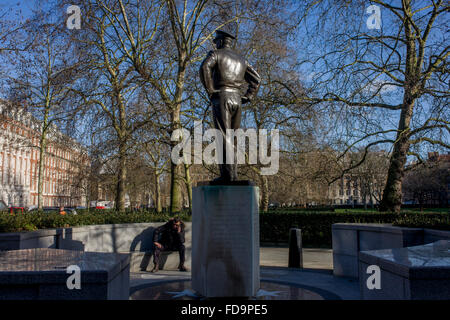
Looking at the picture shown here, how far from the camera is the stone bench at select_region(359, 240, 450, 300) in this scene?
3.88 m

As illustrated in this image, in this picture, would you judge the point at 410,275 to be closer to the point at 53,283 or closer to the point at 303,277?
the point at 53,283

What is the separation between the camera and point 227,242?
6703mm

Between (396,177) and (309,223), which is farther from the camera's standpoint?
(309,223)

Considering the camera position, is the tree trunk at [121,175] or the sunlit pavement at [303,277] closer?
the sunlit pavement at [303,277]

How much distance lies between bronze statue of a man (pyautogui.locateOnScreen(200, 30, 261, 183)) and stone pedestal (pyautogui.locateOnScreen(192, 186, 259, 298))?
52 cm

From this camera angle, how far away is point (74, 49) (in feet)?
52.2

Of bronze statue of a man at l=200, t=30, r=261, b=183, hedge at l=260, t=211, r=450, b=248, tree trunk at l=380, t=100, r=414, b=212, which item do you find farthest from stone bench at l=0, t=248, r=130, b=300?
tree trunk at l=380, t=100, r=414, b=212

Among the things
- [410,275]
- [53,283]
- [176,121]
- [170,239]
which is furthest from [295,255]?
[53,283]

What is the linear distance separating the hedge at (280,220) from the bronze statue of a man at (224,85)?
504 centimetres

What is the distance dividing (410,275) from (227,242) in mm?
3404

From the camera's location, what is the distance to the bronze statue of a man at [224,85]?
727cm

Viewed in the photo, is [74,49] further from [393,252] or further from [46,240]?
[393,252]

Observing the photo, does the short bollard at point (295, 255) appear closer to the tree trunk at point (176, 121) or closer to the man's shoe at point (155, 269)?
the man's shoe at point (155, 269)

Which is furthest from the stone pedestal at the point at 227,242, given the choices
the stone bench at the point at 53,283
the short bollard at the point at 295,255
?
the short bollard at the point at 295,255
